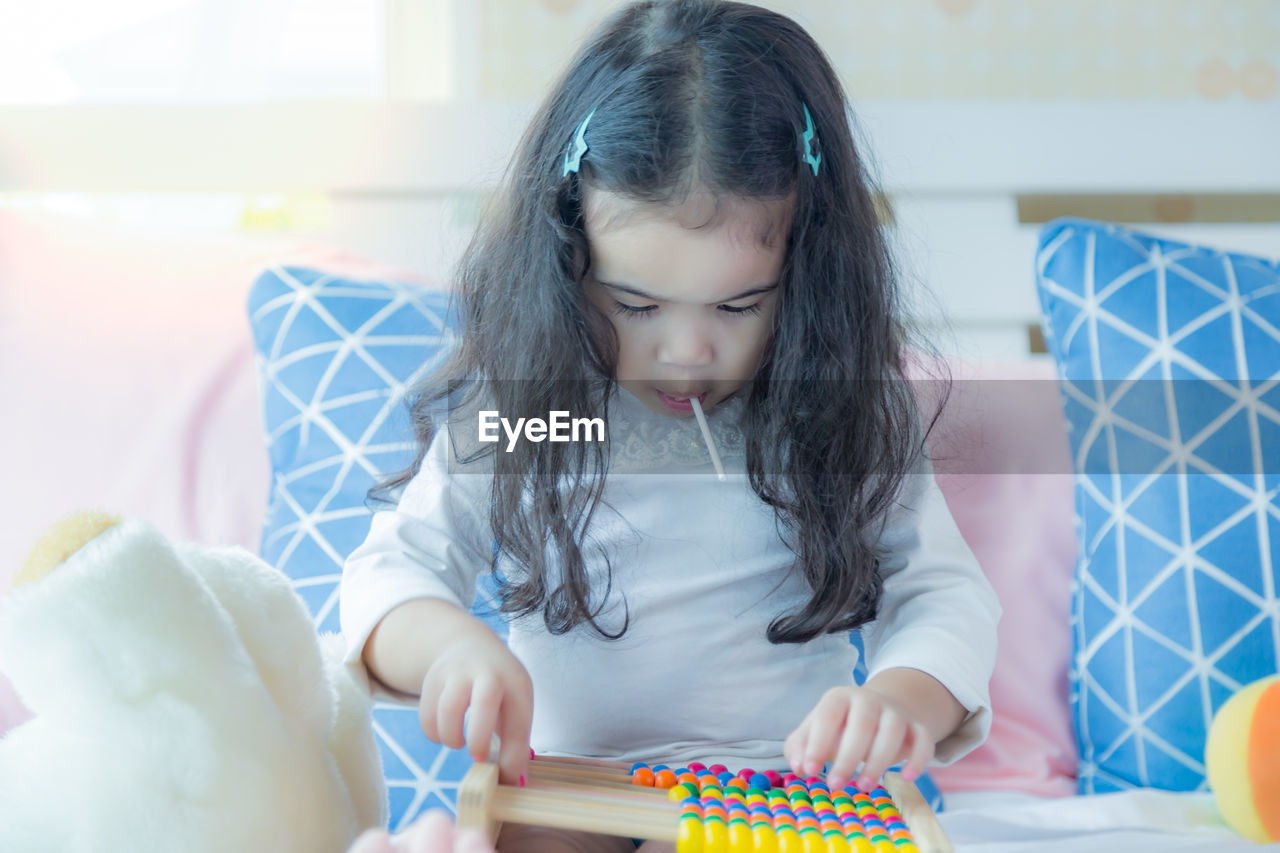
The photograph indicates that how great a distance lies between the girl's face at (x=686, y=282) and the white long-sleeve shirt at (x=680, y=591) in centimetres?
9

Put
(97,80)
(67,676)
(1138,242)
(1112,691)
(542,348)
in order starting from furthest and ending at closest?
(97,80), (1138,242), (1112,691), (542,348), (67,676)

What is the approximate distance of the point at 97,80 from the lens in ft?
4.96

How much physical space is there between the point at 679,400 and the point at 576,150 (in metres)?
0.19

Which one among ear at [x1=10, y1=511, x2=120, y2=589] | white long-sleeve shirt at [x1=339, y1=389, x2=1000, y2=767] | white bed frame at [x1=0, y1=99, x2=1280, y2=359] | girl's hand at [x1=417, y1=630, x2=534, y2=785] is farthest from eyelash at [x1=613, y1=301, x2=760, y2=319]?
white bed frame at [x1=0, y1=99, x2=1280, y2=359]

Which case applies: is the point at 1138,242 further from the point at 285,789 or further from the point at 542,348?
the point at 285,789

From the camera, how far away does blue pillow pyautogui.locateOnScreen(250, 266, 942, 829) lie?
3.14 ft

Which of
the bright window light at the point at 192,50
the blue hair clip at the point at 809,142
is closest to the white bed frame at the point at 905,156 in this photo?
the bright window light at the point at 192,50

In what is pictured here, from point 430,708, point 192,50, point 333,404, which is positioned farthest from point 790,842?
point 192,50

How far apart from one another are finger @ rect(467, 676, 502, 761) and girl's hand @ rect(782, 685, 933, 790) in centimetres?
16

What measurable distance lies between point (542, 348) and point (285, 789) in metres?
0.37

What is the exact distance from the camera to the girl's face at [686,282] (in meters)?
0.72

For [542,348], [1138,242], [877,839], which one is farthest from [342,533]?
[1138,242]

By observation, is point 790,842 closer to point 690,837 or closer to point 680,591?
point 690,837

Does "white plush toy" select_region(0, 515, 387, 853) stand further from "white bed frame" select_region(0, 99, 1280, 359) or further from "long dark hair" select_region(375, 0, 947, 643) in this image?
"white bed frame" select_region(0, 99, 1280, 359)
